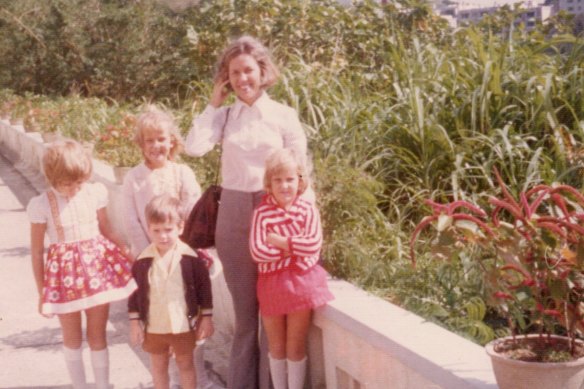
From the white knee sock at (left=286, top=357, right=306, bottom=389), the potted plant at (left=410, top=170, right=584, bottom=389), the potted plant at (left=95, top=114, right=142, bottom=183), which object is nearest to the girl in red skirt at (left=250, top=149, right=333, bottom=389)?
the white knee sock at (left=286, top=357, right=306, bottom=389)

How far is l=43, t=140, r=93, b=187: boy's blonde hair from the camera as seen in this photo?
3775 millimetres

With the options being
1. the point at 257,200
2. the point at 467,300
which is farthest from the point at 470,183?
the point at 257,200

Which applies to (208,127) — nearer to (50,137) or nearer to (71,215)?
(71,215)

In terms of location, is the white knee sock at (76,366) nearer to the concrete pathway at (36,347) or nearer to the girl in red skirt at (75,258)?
the girl in red skirt at (75,258)

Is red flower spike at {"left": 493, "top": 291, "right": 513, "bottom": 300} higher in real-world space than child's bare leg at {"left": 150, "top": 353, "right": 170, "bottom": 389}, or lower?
higher

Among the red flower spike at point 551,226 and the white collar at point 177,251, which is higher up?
the red flower spike at point 551,226

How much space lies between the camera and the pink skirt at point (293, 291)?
3516 millimetres

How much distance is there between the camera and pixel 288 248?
344cm

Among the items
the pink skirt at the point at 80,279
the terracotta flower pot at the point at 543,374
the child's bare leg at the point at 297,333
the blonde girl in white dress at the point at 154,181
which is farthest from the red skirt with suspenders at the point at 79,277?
the terracotta flower pot at the point at 543,374

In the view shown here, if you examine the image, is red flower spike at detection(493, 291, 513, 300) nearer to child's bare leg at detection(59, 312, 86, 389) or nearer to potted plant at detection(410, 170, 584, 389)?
potted plant at detection(410, 170, 584, 389)

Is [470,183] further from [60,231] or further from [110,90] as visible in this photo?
[110,90]

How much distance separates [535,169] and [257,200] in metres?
1.86

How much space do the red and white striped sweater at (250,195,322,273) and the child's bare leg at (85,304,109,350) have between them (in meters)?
0.91

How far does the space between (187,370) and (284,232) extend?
2.90 feet
